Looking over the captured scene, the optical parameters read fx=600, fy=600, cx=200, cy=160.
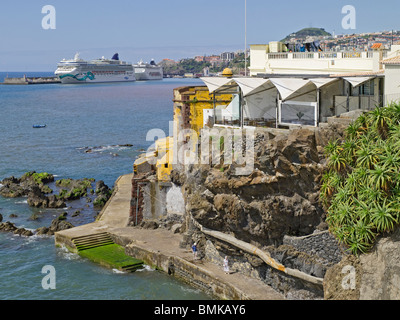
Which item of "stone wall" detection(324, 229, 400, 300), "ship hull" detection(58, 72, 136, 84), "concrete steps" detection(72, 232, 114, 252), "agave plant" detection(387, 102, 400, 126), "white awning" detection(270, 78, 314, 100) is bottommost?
"concrete steps" detection(72, 232, 114, 252)

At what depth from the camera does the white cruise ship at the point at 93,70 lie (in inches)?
6929

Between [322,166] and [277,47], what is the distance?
993 cm

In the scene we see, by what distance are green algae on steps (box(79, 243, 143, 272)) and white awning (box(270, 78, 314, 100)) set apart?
1059 cm

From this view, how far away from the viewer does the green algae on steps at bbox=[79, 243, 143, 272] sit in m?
28.4

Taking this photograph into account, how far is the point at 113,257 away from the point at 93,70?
517 ft

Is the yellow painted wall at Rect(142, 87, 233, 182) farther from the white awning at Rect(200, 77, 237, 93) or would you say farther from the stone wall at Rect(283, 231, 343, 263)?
the stone wall at Rect(283, 231, 343, 263)

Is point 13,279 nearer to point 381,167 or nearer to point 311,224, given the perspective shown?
point 311,224

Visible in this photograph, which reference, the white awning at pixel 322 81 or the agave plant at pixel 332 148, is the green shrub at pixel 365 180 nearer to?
the agave plant at pixel 332 148

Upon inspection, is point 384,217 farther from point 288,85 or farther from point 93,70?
point 93,70

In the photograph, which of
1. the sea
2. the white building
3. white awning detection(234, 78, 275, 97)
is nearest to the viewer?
the white building

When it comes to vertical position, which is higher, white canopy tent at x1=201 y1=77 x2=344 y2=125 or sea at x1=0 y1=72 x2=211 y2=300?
white canopy tent at x1=201 y1=77 x2=344 y2=125

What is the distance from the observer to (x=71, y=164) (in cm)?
5644

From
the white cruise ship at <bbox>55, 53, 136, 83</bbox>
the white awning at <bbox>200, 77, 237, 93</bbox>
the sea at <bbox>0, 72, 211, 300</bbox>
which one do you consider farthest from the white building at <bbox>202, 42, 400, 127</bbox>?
the white cruise ship at <bbox>55, 53, 136, 83</bbox>
